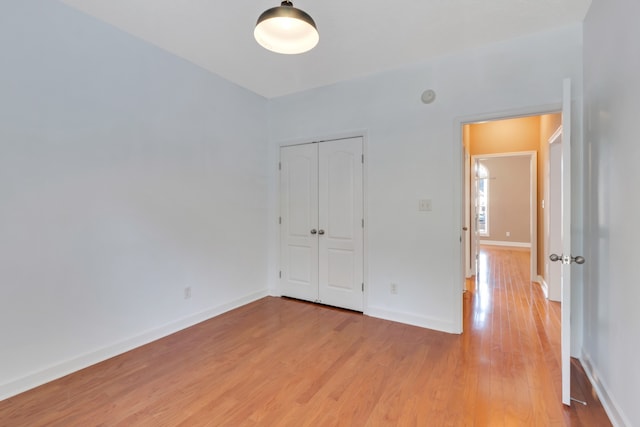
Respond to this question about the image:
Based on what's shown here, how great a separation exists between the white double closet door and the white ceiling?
1.02m

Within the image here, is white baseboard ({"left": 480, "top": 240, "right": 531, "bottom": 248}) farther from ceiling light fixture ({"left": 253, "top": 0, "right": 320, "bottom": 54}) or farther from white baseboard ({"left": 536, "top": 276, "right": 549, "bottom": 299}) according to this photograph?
ceiling light fixture ({"left": 253, "top": 0, "right": 320, "bottom": 54})

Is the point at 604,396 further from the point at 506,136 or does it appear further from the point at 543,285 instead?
the point at 506,136

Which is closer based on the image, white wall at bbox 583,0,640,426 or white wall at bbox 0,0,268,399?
white wall at bbox 583,0,640,426

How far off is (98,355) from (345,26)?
134 inches

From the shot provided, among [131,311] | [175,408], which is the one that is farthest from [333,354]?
[131,311]

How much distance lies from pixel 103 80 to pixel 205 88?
1041mm

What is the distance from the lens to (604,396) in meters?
1.88

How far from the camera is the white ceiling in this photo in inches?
87.4

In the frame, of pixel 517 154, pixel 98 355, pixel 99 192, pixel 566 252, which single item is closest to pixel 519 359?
pixel 566 252

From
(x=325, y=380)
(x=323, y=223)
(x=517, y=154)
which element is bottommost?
(x=325, y=380)

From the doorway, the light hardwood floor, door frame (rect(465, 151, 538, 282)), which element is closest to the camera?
the light hardwood floor

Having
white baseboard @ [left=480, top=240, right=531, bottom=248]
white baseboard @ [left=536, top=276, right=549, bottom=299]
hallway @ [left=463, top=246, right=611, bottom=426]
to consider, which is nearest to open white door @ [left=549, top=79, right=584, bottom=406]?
hallway @ [left=463, top=246, right=611, bottom=426]

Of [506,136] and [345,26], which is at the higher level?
[345,26]

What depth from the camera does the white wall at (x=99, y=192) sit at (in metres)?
2.04
